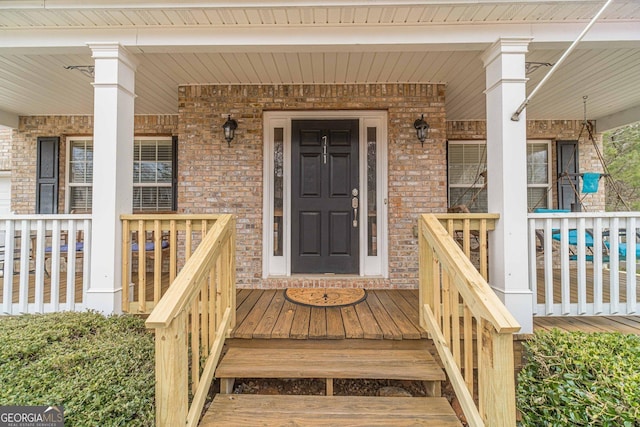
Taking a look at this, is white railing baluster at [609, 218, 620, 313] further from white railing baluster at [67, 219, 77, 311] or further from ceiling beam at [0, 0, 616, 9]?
white railing baluster at [67, 219, 77, 311]

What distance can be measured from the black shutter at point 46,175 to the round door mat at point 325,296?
13.9 ft

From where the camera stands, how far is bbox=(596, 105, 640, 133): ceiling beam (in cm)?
446

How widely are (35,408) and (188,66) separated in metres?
3.09

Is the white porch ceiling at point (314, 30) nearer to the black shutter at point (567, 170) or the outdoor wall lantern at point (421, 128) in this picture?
the outdoor wall lantern at point (421, 128)

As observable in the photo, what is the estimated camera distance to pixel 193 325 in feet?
5.43

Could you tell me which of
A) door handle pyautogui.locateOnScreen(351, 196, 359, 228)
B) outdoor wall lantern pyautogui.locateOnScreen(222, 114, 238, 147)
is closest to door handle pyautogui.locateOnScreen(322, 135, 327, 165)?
door handle pyautogui.locateOnScreen(351, 196, 359, 228)

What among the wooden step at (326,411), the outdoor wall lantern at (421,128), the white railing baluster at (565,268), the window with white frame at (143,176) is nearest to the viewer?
the wooden step at (326,411)

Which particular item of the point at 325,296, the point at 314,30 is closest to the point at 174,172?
the point at 325,296

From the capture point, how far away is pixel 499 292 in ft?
7.79

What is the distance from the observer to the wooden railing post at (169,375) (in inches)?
55.2

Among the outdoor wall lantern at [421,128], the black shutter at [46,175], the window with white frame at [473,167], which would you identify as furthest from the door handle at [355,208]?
the black shutter at [46,175]

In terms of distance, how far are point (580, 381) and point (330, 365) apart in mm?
1420

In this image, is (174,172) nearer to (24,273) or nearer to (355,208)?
(24,273)

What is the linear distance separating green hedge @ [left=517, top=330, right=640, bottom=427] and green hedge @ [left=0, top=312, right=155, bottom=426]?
2.08 metres
